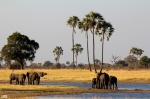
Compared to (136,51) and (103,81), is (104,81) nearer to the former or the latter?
(103,81)

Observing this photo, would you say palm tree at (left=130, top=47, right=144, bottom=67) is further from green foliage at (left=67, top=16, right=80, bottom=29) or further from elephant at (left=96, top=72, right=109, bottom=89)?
elephant at (left=96, top=72, right=109, bottom=89)

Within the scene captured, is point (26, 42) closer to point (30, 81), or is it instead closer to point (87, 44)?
point (87, 44)

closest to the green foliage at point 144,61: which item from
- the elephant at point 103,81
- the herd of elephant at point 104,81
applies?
the herd of elephant at point 104,81

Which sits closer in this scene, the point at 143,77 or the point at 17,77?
the point at 17,77

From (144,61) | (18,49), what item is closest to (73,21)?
(18,49)

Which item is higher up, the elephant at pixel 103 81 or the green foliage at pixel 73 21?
the green foliage at pixel 73 21

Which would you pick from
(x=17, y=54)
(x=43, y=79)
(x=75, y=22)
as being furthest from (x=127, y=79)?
(x=17, y=54)

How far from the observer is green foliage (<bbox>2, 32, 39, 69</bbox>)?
5000 inches

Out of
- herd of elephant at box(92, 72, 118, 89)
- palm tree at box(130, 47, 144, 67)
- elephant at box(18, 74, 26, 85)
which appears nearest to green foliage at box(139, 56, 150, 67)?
palm tree at box(130, 47, 144, 67)

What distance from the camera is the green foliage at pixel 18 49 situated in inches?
5000

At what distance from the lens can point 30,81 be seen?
63656mm

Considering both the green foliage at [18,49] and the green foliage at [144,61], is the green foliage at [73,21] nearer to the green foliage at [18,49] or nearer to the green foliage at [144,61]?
the green foliage at [18,49]

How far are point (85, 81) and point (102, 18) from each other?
26323 mm

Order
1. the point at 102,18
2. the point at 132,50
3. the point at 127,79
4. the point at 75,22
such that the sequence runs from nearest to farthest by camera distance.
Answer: the point at 127,79 → the point at 102,18 → the point at 75,22 → the point at 132,50
